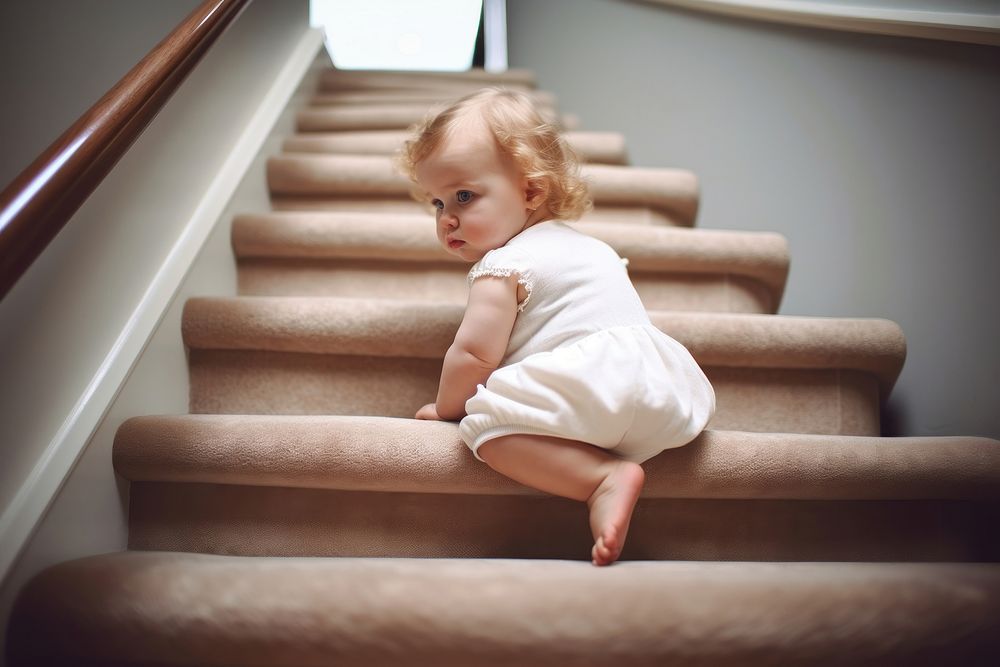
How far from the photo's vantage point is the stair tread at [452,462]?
906 mm

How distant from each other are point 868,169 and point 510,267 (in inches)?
41.3

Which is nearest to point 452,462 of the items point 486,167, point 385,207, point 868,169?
point 486,167

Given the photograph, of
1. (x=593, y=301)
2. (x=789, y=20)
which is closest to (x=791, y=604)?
(x=593, y=301)

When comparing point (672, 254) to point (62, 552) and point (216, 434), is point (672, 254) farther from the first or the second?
point (62, 552)

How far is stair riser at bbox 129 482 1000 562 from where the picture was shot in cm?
93

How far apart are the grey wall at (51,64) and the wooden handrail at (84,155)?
159 mm

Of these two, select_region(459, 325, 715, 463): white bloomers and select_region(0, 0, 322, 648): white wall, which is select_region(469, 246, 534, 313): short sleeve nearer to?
select_region(459, 325, 715, 463): white bloomers

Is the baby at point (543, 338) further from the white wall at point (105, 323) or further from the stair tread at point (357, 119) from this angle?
the stair tread at point (357, 119)

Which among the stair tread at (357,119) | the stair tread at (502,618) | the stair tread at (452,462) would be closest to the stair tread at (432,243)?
the stair tread at (452,462)

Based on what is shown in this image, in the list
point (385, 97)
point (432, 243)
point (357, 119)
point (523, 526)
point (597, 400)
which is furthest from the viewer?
point (385, 97)

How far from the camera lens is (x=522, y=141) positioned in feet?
3.26

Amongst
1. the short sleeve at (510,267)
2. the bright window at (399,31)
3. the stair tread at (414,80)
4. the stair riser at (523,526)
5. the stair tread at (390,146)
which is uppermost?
the bright window at (399,31)

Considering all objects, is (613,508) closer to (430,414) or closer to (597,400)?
(597,400)

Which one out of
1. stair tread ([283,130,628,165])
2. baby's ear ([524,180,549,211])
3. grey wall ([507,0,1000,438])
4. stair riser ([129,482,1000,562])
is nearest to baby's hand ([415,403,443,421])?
stair riser ([129,482,1000,562])
